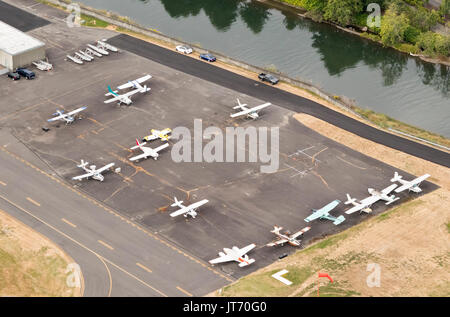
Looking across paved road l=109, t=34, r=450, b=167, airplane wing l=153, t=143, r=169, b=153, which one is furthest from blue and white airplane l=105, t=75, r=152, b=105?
airplane wing l=153, t=143, r=169, b=153

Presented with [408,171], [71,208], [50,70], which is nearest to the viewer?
[71,208]

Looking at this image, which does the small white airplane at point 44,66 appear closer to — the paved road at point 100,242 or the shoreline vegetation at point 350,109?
the shoreline vegetation at point 350,109

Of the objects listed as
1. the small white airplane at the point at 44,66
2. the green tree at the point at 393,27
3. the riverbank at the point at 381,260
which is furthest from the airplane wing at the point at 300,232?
the green tree at the point at 393,27

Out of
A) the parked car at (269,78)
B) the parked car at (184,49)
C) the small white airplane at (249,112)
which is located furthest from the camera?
the parked car at (184,49)

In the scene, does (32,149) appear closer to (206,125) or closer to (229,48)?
(206,125)

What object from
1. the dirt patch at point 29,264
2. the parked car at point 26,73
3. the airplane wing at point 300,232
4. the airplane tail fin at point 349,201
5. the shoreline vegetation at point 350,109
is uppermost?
the shoreline vegetation at point 350,109
